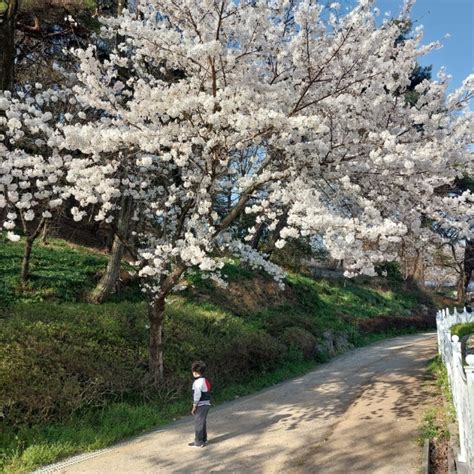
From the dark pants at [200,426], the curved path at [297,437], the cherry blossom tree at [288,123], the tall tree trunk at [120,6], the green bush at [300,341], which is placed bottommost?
the curved path at [297,437]

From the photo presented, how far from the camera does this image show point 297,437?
7.13m

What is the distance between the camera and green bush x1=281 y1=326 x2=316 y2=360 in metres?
14.9

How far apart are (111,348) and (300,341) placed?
25.0 feet

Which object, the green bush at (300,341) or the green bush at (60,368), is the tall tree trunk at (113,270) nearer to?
the green bush at (60,368)

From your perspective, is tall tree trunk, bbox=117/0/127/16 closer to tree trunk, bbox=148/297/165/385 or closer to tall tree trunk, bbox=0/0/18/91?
tall tree trunk, bbox=0/0/18/91

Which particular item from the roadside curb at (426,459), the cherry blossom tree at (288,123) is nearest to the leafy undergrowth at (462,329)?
the cherry blossom tree at (288,123)

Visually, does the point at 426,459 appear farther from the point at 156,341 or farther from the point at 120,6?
the point at 120,6

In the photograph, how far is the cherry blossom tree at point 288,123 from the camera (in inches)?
284

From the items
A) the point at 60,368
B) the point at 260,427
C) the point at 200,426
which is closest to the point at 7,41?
the point at 60,368

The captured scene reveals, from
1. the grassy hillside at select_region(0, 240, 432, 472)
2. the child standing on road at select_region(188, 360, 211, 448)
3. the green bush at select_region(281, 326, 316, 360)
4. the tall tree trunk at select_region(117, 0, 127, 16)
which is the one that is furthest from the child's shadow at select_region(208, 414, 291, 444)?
the tall tree trunk at select_region(117, 0, 127, 16)

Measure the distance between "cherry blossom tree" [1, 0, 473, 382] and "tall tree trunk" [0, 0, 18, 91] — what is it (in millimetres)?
1587

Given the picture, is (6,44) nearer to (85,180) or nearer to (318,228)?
(85,180)

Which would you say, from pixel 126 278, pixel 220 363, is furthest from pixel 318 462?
pixel 126 278

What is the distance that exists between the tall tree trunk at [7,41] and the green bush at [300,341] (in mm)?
10625
